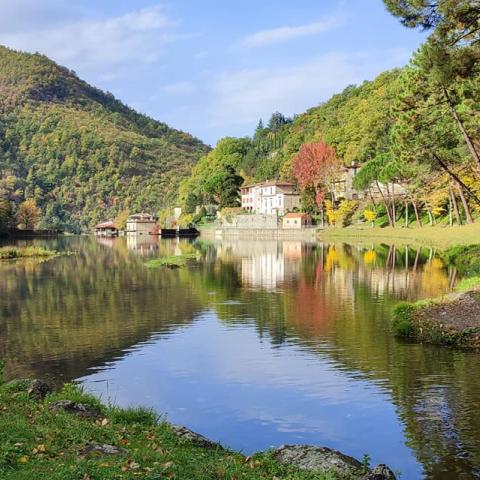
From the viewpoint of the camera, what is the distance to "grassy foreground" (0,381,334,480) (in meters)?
8.01

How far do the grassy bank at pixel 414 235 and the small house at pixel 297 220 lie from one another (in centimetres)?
968

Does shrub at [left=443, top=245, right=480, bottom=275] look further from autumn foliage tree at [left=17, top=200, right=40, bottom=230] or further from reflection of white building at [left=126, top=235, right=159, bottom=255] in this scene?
autumn foliage tree at [left=17, top=200, right=40, bottom=230]

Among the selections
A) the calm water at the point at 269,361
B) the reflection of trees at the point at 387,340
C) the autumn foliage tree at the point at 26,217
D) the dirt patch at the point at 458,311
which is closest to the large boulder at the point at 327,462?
the calm water at the point at 269,361

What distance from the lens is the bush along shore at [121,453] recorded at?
8148 millimetres

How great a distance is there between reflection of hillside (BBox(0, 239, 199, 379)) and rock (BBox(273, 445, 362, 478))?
8827mm

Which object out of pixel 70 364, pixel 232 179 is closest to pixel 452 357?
pixel 70 364

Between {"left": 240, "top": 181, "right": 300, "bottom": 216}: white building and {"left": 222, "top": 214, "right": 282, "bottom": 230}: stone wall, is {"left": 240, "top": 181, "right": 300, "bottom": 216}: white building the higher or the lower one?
the higher one

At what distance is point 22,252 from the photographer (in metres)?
65.6

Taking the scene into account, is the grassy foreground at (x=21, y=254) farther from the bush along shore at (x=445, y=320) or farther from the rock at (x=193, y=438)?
the rock at (x=193, y=438)

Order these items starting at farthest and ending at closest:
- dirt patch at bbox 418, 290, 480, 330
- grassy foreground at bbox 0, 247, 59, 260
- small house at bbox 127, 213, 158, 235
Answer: small house at bbox 127, 213, 158, 235 → grassy foreground at bbox 0, 247, 59, 260 → dirt patch at bbox 418, 290, 480, 330

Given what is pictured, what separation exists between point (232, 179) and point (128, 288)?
334ft

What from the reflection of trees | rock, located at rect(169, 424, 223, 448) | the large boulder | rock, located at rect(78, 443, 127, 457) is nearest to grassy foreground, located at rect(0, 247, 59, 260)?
the reflection of trees

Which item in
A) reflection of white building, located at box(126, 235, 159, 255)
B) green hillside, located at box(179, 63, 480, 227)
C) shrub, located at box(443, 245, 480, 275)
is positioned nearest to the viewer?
green hillside, located at box(179, 63, 480, 227)

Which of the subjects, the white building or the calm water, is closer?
the calm water
